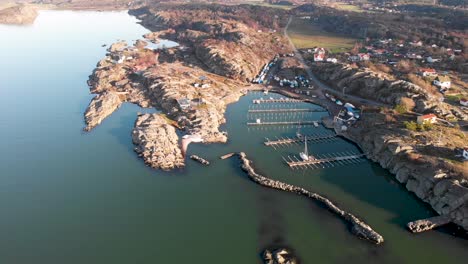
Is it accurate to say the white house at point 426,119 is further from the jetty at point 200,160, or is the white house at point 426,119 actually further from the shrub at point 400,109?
the jetty at point 200,160

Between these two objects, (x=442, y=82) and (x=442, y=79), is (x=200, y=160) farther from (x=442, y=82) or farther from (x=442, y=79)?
(x=442, y=79)

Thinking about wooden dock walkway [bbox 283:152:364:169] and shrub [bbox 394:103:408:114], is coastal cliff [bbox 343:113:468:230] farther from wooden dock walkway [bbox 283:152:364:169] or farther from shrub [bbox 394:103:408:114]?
shrub [bbox 394:103:408:114]

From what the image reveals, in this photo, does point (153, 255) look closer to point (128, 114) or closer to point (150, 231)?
point (150, 231)

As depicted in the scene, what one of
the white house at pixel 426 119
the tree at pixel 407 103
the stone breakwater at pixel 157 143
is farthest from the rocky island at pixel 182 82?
the tree at pixel 407 103

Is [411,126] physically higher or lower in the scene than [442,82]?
lower

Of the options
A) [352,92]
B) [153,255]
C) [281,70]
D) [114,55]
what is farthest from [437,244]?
[114,55]

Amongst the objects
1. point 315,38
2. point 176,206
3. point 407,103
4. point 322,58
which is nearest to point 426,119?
point 407,103
